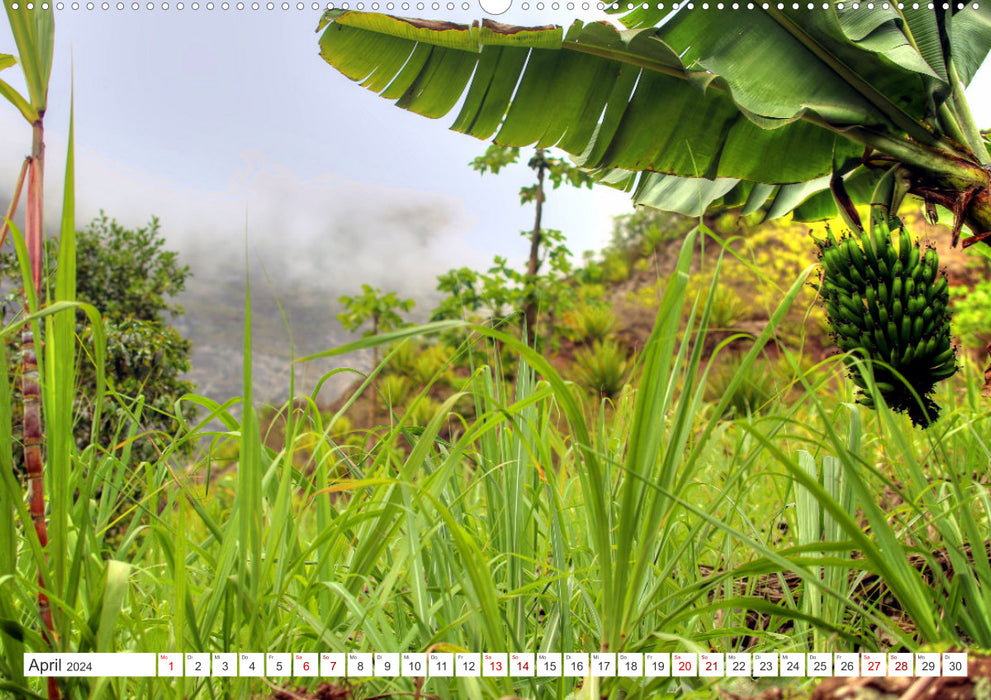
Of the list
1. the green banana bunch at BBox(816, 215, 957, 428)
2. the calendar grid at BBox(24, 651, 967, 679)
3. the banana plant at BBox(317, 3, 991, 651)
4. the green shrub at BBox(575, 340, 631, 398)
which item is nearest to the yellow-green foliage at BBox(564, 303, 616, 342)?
the green shrub at BBox(575, 340, 631, 398)

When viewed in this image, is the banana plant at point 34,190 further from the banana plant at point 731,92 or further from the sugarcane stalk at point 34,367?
the banana plant at point 731,92

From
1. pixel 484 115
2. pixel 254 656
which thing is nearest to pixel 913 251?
pixel 484 115

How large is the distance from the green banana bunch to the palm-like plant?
10cm

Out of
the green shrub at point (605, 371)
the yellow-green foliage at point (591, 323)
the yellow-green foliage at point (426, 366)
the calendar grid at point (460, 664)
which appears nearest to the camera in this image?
the calendar grid at point (460, 664)

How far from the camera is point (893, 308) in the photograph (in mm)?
1035

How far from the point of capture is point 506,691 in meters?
0.47

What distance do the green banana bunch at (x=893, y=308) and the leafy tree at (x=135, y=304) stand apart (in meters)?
3.28

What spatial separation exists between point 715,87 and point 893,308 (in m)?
0.60

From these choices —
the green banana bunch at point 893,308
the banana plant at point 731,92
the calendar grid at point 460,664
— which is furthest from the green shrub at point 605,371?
the calendar grid at point 460,664

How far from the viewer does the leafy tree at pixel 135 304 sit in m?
3.38

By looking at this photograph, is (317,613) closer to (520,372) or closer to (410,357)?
(520,372)

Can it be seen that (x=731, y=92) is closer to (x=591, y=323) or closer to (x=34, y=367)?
(x=34, y=367)

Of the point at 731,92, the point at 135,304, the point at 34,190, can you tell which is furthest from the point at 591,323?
the point at 34,190

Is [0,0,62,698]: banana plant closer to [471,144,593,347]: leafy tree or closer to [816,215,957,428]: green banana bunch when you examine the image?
[816,215,957,428]: green banana bunch
